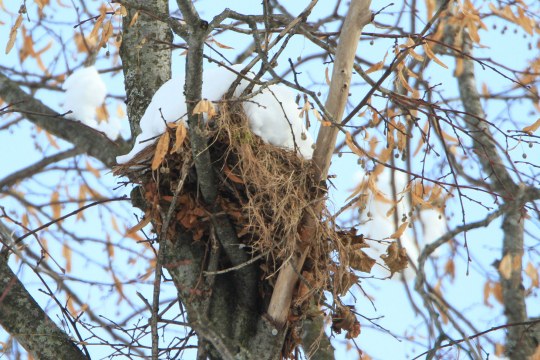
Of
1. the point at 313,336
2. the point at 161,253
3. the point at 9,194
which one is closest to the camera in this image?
the point at 161,253

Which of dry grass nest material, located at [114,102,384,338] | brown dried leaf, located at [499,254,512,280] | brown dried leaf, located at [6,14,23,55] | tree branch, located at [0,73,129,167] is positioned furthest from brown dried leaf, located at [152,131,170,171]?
brown dried leaf, located at [499,254,512,280]

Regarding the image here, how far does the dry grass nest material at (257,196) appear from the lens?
8.54 feet

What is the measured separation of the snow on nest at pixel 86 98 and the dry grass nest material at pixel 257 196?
1461 millimetres

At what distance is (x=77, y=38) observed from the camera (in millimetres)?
5957

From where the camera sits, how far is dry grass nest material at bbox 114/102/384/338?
260 centimetres

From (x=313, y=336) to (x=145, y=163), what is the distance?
1656mm

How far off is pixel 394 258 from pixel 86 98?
216 cm

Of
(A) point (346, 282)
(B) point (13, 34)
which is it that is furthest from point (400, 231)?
(B) point (13, 34)

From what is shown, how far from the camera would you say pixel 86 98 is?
167 inches

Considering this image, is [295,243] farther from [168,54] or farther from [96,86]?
[96,86]

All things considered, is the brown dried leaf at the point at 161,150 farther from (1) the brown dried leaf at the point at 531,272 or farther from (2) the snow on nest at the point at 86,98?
(1) the brown dried leaf at the point at 531,272

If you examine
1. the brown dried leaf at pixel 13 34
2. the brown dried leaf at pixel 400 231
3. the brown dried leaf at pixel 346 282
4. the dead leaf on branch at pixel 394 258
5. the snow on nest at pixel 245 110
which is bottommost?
the brown dried leaf at pixel 346 282

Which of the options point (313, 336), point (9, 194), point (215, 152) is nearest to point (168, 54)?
point (215, 152)

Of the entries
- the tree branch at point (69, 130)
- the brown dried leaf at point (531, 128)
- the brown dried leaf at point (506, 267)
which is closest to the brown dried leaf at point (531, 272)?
the brown dried leaf at point (506, 267)
